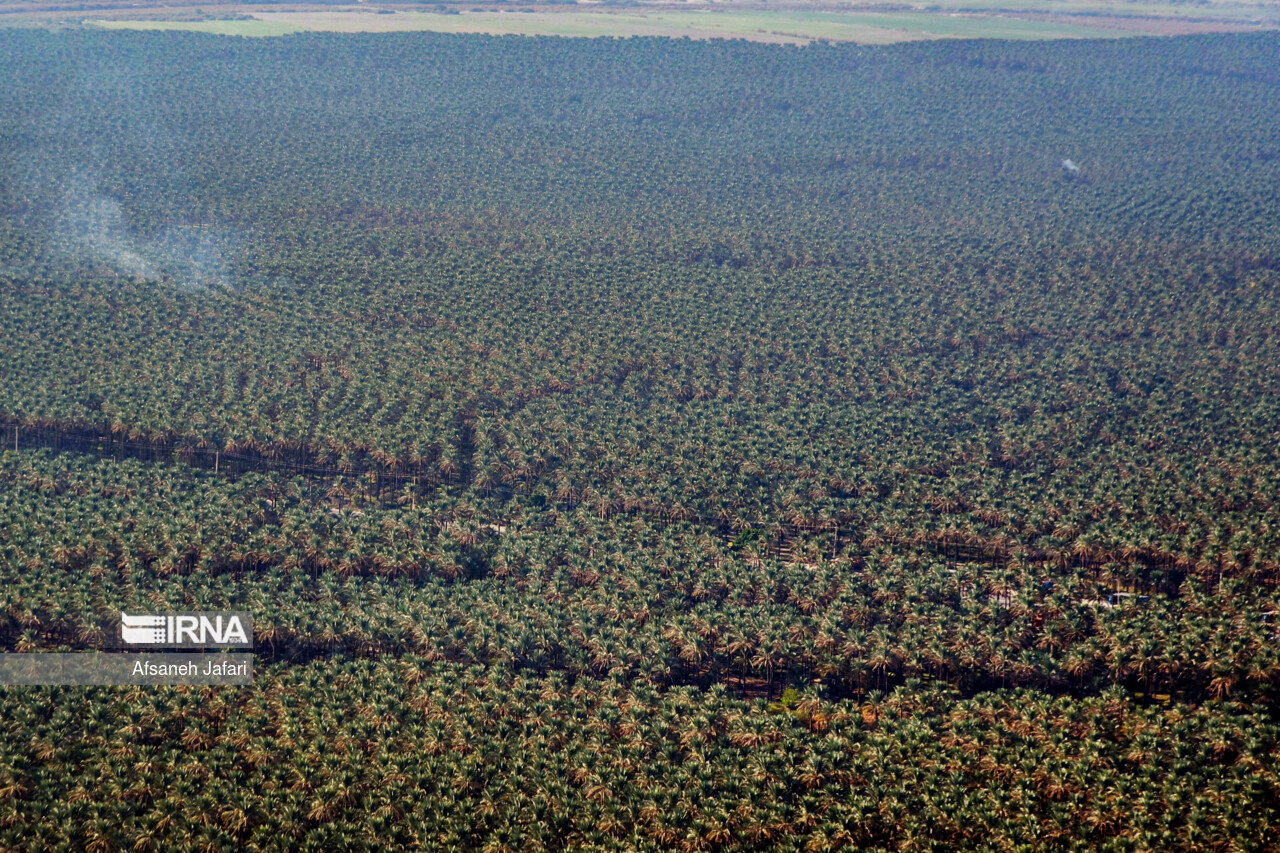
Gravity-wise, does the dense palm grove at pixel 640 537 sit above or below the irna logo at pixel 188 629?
above

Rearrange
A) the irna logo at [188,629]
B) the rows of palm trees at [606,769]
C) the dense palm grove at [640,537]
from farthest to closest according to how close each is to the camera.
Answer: the irna logo at [188,629], the dense palm grove at [640,537], the rows of palm trees at [606,769]

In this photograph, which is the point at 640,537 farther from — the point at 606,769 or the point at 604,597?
the point at 606,769

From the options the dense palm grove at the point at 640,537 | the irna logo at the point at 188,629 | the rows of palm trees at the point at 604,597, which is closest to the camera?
the dense palm grove at the point at 640,537

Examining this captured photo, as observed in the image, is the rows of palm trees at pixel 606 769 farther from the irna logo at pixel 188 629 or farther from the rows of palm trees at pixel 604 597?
the irna logo at pixel 188 629

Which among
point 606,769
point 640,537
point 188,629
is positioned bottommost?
point 188,629

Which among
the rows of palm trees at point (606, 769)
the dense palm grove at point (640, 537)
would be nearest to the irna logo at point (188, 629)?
the dense palm grove at point (640, 537)

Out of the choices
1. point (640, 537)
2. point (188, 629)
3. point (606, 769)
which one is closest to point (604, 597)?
point (640, 537)
